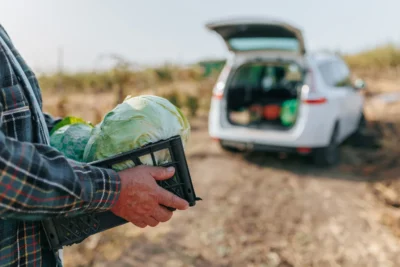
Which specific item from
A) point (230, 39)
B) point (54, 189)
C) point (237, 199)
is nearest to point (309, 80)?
point (230, 39)

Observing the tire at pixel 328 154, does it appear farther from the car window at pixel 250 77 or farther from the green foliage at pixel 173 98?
the green foliage at pixel 173 98

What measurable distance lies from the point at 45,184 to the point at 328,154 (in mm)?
5694

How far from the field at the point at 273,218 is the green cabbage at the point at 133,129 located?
2389 millimetres

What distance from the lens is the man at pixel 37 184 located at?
124 cm

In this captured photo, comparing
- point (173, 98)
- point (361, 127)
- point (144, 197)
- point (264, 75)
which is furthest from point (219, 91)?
point (144, 197)

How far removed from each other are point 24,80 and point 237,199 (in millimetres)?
4211

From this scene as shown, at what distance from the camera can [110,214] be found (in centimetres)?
156

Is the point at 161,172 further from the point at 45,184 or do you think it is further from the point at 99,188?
the point at 45,184

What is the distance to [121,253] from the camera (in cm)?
391

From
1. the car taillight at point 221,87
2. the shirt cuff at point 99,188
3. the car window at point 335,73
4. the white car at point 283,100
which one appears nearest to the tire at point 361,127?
the white car at point 283,100

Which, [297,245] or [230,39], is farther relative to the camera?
[230,39]

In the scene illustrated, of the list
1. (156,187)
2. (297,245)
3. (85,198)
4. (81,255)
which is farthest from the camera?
(297,245)

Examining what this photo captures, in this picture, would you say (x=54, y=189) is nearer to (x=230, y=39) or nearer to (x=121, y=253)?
(x=121, y=253)

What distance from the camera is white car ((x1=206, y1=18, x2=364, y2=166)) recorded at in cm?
613
